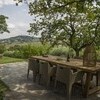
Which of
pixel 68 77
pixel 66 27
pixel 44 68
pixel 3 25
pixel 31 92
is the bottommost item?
pixel 31 92

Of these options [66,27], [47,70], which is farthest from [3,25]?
[47,70]

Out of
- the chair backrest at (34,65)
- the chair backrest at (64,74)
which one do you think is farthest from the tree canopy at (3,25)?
the chair backrest at (64,74)

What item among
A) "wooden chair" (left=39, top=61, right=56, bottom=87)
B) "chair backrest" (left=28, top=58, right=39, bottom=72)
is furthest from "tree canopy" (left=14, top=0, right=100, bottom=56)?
"wooden chair" (left=39, top=61, right=56, bottom=87)

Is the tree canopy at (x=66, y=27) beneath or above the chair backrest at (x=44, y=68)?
above

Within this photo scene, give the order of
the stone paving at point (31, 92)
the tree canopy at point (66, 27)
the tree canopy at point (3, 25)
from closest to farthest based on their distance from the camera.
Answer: the stone paving at point (31, 92) → the tree canopy at point (66, 27) → the tree canopy at point (3, 25)

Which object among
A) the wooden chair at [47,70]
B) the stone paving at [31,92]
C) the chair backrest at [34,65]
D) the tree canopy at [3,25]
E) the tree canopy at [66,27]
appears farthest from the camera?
the tree canopy at [3,25]

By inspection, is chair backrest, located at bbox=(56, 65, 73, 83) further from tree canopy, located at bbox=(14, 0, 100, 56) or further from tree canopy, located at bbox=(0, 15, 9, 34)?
tree canopy, located at bbox=(0, 15, 9, 34)

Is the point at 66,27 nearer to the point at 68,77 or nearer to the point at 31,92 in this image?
the point at 31,92

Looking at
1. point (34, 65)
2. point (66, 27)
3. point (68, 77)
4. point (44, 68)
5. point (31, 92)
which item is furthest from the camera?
point (66, 27)

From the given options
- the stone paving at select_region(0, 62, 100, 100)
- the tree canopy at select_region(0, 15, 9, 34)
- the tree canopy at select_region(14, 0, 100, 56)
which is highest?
the tree canopy at select_region(0, 15, 9, 34)

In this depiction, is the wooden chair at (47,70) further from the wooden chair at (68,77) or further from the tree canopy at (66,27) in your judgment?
the tree canopy at (66,27)

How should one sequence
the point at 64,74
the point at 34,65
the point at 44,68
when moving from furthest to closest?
the point at 34,65 → the point at 44,68 → the point at 64,74

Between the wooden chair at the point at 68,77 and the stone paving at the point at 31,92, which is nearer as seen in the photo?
the wooden chair at the point at 68,77

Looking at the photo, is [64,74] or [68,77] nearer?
[68,77]
